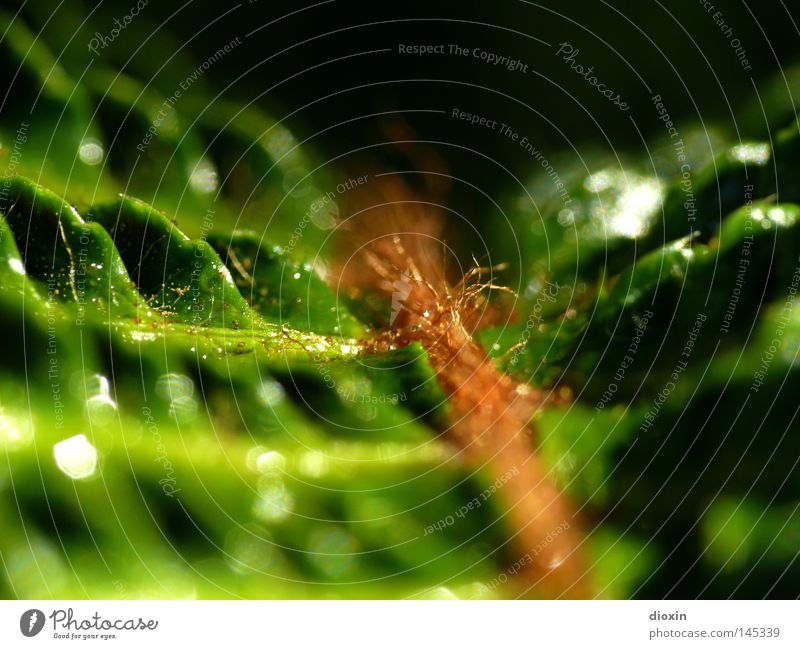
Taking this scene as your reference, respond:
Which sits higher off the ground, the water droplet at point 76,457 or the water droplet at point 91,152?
the water droplet at point 91,152

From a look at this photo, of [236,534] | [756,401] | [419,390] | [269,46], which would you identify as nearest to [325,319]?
[419,390]

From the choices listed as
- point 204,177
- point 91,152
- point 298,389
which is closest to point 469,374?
point 298,389

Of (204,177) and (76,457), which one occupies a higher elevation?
(204,177)

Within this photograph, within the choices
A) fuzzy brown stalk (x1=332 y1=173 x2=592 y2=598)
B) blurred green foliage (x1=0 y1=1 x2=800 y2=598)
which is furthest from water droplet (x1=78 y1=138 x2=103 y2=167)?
fuzzy brown stalk (x1=332 y1=173 x2=592 y2=598)

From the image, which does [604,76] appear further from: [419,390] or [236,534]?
[236,534]

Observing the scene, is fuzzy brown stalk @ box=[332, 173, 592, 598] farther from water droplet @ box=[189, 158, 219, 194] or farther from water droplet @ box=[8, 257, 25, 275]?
water droplet @ box=[8, 257, 25, 275]

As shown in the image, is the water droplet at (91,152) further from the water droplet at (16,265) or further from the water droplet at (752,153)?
the water droplet at (752,153)

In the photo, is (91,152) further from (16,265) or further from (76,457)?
(76,457)

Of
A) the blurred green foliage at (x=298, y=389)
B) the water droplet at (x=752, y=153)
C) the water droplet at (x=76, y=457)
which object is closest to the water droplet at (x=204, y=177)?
the blurred green foliage at (x=298, y=389)
